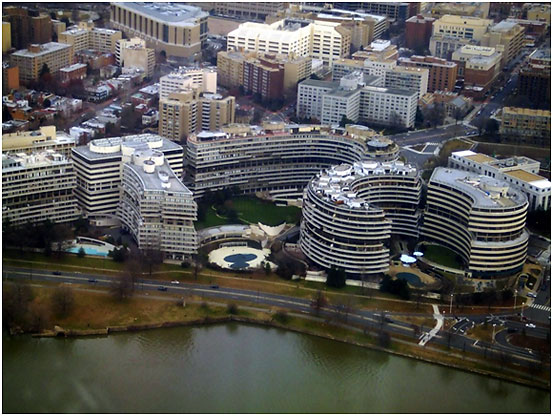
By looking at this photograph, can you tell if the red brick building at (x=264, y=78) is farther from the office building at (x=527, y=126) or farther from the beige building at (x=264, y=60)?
the office building at (x=527, y=126)

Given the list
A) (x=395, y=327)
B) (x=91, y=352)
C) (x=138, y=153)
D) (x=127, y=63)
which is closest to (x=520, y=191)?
(x=395, y=327)

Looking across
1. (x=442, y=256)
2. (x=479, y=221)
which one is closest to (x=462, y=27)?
(x=442, y=256)

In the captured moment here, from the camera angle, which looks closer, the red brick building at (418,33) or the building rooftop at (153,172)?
the building rooftop at (153,172)

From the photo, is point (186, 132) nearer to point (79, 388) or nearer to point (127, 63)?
point (127, 63)

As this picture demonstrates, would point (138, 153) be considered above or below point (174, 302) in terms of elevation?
above

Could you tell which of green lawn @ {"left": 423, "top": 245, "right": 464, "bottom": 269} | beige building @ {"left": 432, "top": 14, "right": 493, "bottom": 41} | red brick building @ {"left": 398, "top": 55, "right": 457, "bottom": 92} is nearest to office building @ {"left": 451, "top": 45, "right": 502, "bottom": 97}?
red brick building @ {"left": 398, "top": 55, "right": 457, "bottom": 92}

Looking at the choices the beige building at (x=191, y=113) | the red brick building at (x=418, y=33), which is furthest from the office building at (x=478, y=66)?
the beige building at (x=191, y=113)
